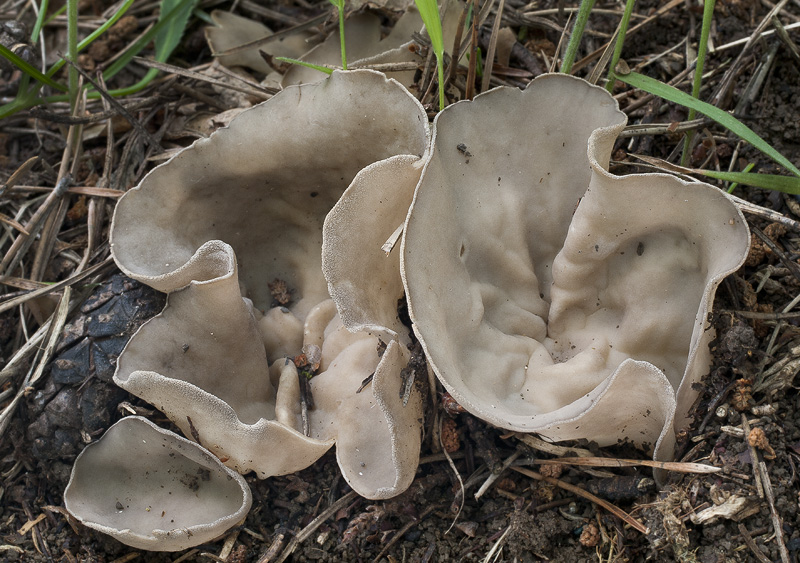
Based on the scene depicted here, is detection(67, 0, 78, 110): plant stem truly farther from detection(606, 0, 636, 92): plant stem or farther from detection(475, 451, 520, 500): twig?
detection(475, 451, 520, 500): twig

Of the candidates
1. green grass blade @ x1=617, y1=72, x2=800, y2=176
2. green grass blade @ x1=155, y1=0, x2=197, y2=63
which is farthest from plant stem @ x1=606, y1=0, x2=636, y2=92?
green grass blade @ x1=155, y1=0, x2=197, y2=63

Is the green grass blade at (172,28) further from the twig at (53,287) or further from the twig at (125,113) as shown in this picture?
the twig at (53,287)

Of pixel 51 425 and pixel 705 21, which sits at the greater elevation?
pixel 705 21

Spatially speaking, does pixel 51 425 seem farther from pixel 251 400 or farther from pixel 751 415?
pixel 751 415

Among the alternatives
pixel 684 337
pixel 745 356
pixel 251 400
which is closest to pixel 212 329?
pixel 251 400

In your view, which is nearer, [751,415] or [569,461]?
[751,415]

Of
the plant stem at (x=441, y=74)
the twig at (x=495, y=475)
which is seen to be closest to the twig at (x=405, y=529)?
the twig at (x=495, y=475)

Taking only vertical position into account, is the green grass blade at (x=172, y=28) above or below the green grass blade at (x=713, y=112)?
below
